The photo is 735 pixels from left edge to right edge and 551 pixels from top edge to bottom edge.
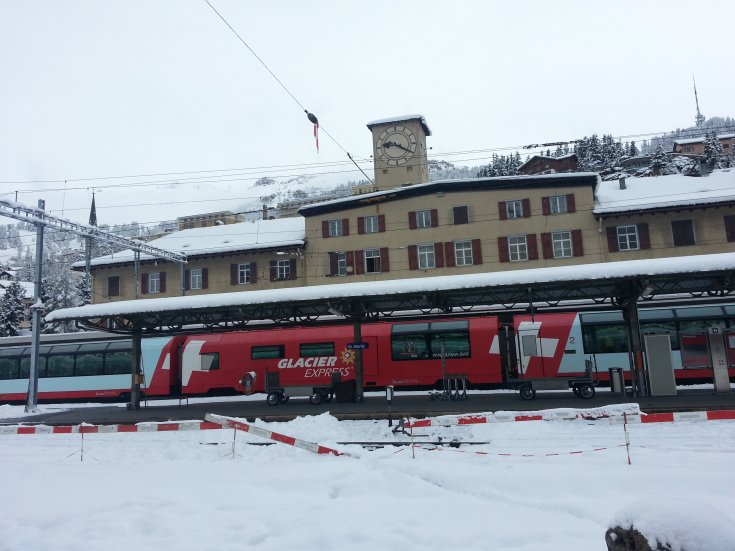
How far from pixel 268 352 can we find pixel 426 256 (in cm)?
1406

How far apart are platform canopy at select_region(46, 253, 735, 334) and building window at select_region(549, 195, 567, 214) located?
12661mm

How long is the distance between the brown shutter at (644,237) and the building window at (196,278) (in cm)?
2861

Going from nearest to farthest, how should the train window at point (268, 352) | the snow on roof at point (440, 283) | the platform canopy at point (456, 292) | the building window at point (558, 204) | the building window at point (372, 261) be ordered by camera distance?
the snow on roof at point (440, 283) < the platform canopy at point (456, 292) < the train window at point (268, 352) < the building window at point (558, 204) < the building window at point (372, 261)

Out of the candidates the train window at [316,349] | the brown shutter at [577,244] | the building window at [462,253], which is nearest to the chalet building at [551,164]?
the brown shutter at [577,244]

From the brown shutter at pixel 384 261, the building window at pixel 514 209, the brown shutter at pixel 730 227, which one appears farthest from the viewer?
the brown shutter at pixel 384 261

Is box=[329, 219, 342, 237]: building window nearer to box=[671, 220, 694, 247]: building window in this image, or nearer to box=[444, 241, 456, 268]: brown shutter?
box=[444, 241, 456, 268]: brown shutter

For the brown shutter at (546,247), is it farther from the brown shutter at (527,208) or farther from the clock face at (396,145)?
the clock face at (396,145)

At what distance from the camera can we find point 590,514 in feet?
20.2

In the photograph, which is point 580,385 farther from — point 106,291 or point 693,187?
point 106,291

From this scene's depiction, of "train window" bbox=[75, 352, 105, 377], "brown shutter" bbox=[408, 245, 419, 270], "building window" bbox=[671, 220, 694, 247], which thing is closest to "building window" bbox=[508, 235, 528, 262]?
"brown shutter" bbox=[408, 245, 419, 270]

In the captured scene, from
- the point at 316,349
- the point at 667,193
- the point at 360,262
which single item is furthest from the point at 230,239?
the point at 667,193

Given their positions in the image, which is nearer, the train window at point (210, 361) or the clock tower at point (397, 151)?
the train window at point (210, 361)

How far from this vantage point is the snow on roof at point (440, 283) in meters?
15.1

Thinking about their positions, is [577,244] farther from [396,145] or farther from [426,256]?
[396,145]
